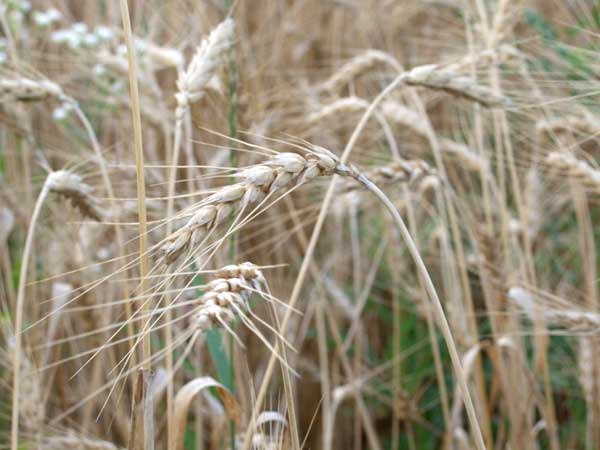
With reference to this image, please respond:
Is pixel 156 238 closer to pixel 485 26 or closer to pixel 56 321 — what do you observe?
pixel 56 321

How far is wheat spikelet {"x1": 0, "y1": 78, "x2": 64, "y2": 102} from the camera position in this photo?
1.18 metres

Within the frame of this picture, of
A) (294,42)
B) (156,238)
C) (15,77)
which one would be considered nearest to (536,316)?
(156,238)

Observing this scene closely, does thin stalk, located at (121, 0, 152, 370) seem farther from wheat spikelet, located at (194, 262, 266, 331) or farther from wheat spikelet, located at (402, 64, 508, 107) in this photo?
wheat spikelet, located at (402, 64, 508, 107)

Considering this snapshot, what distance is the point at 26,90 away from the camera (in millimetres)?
1196

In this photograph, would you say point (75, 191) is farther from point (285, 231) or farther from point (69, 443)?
point (285, 231)

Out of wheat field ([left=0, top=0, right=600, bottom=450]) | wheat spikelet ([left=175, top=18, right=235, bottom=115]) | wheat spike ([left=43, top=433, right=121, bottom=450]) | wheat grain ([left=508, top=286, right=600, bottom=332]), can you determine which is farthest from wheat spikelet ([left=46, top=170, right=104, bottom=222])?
wheat grain ([left=508, top=286, right=600, bottom=332])

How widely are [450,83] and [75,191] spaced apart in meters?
0.59

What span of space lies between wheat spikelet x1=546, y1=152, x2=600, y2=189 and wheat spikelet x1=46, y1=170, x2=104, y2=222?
759 millimetres

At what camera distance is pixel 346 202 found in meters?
1.59

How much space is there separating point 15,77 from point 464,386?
3.15ft

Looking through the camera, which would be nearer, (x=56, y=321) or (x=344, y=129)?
(x=56, y=321)

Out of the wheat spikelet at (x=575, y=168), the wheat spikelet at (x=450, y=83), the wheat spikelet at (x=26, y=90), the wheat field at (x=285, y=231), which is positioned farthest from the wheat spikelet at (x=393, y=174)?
the wheat spikelet at (x=26, y=90)

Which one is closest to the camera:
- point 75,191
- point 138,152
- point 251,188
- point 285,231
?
point 251,188

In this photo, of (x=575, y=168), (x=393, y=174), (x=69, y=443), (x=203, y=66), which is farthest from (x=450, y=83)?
(x=69, y=443)
